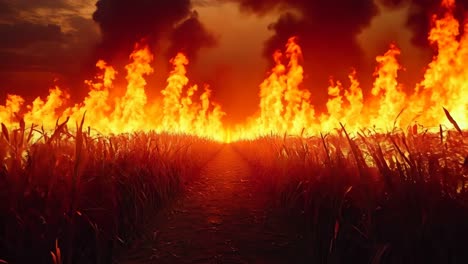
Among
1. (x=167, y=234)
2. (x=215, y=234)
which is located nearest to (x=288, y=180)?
(x=215, y=234)

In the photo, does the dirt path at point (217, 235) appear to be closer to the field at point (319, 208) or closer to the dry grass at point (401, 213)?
the field at point (319, 208)

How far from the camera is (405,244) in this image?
305cm

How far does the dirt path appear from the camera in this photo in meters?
4.29

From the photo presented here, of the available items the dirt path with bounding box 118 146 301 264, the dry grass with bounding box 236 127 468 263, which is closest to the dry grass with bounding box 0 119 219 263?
the dirt path with bounding box 118 146 301 264

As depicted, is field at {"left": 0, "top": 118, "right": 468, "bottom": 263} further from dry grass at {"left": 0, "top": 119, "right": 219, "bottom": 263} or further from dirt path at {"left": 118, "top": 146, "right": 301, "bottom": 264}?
dirt path at {"left": 118, "top": 146, "right": 301, "bottom": 264}

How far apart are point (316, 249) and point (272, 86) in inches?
1063

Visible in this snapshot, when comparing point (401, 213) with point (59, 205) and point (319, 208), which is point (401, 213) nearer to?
point (319, 208)

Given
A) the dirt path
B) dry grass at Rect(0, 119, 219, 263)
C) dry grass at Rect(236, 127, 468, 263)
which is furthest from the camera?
the dirt path

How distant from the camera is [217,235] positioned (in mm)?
5090

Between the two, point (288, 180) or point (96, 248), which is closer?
point (96, 248)

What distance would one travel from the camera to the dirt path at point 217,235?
4285mm

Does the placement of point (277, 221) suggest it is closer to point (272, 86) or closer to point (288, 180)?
point (288, 180)

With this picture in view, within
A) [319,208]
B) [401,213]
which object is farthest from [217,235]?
[401,213]

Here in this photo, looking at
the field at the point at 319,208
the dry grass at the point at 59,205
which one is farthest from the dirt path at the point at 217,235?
the dry grass at the point at 59,205
